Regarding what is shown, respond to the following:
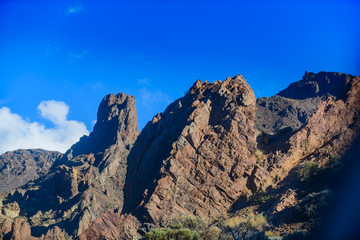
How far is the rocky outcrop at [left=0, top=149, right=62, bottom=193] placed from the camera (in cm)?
12328

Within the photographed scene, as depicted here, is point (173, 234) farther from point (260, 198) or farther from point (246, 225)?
point (260, 198)

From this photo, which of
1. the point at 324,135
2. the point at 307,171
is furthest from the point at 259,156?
the point at 324,135

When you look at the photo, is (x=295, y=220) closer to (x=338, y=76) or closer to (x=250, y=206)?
(x=250, y=206)

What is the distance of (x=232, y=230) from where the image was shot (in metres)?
17.4

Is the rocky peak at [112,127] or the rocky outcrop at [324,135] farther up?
the rocky peak at [112,127]

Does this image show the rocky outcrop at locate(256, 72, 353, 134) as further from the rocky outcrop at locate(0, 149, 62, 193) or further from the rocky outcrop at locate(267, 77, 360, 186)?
the rocky outcrop at locate(0, 149, 62, 193)

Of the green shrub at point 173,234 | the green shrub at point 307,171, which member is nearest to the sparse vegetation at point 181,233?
the green shrub at point 173,234

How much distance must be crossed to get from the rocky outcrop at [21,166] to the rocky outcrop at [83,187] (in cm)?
2145

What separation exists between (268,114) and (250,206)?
65.6m

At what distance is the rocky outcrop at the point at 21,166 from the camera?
123 metres

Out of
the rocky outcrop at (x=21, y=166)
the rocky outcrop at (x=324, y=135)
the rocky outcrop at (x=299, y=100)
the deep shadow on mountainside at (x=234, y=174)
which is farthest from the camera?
the rocky outcrop at (x=21, y=166)

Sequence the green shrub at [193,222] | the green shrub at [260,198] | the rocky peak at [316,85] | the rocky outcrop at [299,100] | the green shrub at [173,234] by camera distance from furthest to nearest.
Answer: the rocky peak at [316,85] → the rocky outcrop at [299,100] → the green shrub at [260,198] → the green shrub at [193,222] → the green shrub at [173,234]

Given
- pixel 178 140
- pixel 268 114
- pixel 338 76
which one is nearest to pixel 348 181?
pixel 178 140

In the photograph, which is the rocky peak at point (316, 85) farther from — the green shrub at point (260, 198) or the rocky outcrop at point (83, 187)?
the green shrub at point (260, 198)
